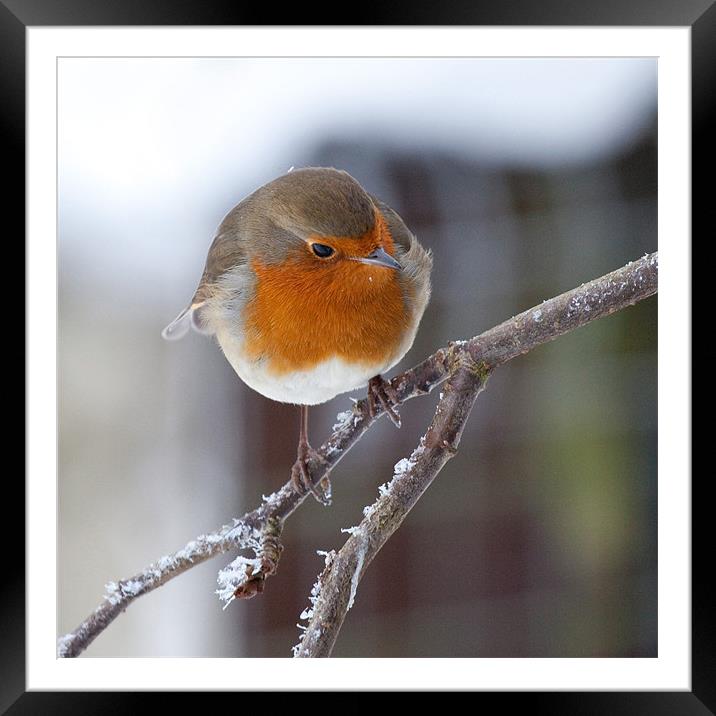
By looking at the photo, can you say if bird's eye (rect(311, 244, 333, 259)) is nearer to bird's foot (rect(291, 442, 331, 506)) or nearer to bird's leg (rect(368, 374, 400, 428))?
bird's leg (rect(368, 374, 400, 428))

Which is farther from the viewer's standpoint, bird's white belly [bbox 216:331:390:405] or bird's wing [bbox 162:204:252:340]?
bird's wing [bbox 162:204:252:340]

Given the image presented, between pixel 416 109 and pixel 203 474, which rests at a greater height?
pixel 416 109

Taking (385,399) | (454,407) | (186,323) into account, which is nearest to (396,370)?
(186,323)

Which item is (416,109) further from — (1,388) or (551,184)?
(1,388)

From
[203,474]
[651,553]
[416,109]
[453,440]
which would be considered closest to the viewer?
[453,440]

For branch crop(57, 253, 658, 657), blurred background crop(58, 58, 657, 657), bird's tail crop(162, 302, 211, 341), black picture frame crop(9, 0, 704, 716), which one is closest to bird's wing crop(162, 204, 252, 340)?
bird's tail crop(162, 302, 211, 341)

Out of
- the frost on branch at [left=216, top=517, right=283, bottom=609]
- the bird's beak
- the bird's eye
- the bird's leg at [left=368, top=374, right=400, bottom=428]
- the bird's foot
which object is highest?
the bird's eye

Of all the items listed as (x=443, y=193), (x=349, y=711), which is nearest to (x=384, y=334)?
(x=349, y=711)
